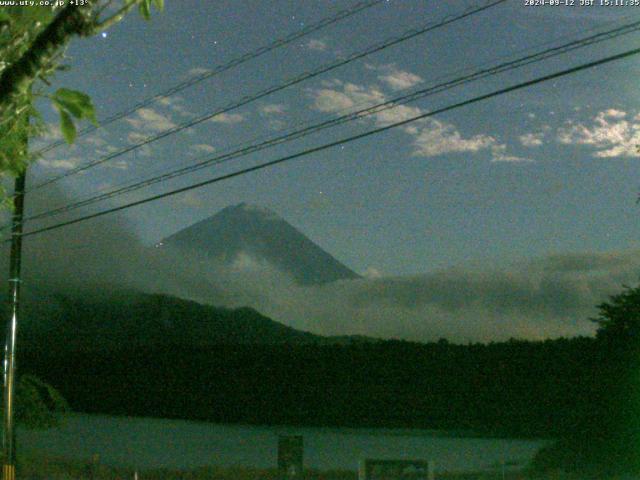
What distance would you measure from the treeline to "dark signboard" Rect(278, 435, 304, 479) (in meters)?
12.4

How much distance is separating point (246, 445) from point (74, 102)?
30.8 m

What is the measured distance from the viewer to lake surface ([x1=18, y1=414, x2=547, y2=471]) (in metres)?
26.8

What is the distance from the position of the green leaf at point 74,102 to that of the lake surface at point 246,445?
811 inches

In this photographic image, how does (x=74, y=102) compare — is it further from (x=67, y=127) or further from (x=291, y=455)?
(x=291, y=455)

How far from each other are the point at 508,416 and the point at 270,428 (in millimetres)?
11359

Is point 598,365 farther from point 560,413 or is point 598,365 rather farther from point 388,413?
point 388,413

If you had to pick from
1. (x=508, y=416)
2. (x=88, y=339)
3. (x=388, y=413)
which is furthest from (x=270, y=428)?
(x=88, y=339)

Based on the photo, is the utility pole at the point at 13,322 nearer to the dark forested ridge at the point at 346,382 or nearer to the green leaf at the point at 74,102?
the green leaf at the point at 74,102

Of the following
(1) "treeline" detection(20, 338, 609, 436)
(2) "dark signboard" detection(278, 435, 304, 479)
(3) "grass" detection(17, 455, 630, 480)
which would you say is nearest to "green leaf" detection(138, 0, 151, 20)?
(2) "dark signboard" detection(278, 435, 304, 479)

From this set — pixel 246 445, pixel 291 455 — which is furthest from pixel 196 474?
pixel 246 445

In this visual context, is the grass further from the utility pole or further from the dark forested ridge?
the dark forested ridge

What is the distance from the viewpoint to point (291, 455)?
16.1m

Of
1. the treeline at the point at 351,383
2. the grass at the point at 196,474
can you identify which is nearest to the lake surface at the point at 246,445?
the treeline at the point at 351,383

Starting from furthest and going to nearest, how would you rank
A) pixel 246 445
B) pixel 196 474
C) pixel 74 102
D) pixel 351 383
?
pixel 351 383
pixel 246 445
pixel 196 474
pixel 74 102
